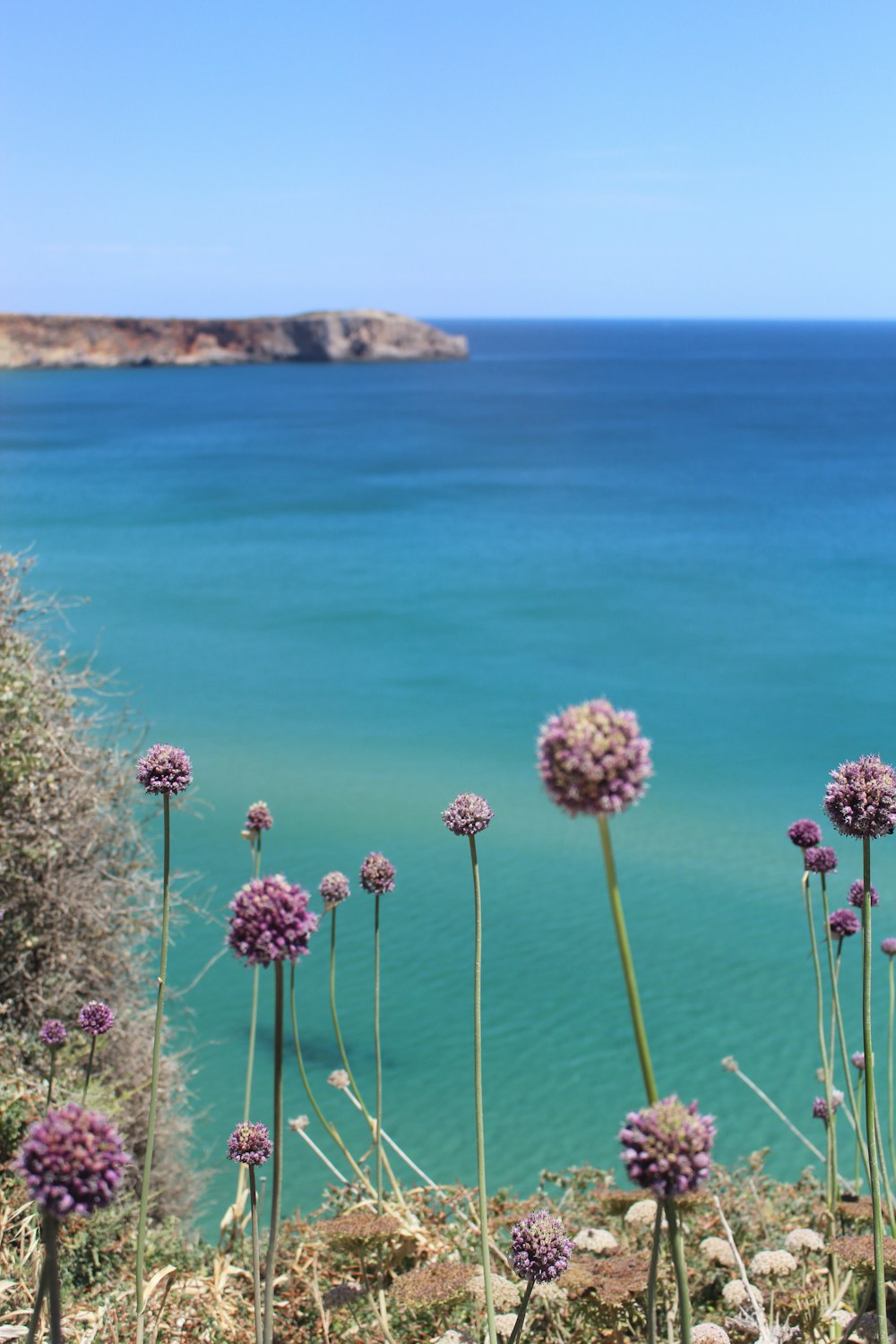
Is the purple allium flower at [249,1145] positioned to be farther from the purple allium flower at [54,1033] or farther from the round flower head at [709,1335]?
the round flower head at [709,1335]

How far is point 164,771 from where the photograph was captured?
367 centimetres

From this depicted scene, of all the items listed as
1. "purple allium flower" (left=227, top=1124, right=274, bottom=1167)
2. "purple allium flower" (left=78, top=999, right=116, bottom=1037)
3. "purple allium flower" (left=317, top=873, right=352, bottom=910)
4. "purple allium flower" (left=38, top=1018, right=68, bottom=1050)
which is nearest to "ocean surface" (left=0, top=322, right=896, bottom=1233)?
"purple allium flower" (left=317, top=873, right=352, bottom=910)

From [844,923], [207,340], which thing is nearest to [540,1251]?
[844,923]

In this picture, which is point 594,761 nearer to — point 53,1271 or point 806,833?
point 53,1271

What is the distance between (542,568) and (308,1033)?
24.8m

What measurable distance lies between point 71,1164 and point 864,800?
2.19 m

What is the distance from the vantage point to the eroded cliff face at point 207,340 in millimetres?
124188

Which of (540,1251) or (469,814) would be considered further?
(469,814)

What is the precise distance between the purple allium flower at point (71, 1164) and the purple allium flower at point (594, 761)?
1075 millimetres

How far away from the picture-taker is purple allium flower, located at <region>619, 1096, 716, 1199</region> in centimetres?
215

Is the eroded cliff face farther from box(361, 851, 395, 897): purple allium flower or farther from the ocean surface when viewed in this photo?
box(361, 851, 395, 897): purple allium flower

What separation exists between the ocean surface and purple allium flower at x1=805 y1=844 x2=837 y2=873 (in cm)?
540

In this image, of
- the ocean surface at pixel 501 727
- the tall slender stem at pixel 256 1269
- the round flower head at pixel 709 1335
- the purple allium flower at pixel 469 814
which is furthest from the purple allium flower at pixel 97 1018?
the ocean surface at pixel 501 727

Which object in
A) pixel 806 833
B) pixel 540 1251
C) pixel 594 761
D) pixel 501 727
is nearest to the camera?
pixel 594 761
